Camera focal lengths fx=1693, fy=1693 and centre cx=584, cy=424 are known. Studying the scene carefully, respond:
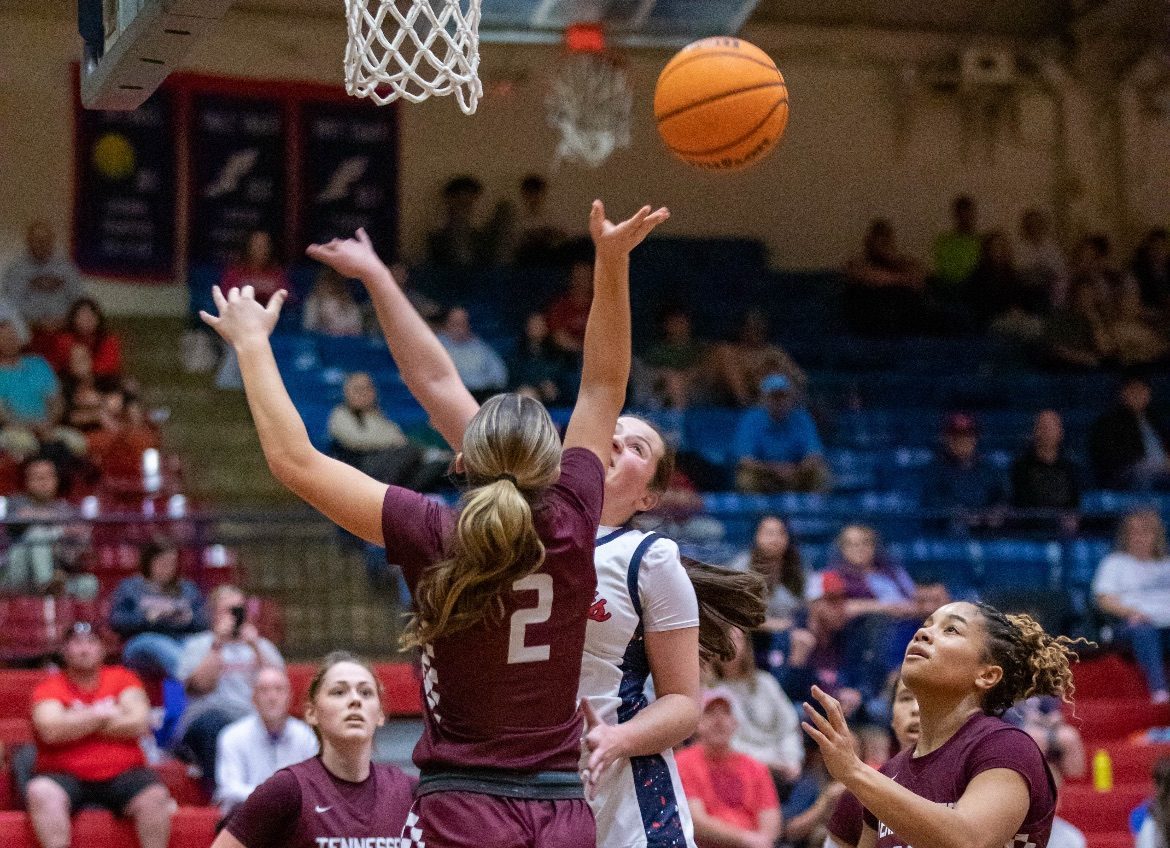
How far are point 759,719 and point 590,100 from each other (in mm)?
6129

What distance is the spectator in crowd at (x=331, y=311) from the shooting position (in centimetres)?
1173

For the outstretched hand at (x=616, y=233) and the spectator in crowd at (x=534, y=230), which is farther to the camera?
the spectator in crowd at (x=534, y=230)

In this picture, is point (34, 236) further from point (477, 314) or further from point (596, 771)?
point (596, 771)

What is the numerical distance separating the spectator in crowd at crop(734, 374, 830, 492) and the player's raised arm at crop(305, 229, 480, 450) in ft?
23.0

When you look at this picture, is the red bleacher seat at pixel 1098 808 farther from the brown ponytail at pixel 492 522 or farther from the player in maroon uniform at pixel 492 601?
the brown ponytail at pixel 492 522

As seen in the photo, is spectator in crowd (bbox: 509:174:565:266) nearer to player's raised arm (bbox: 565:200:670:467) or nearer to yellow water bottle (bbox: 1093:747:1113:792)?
yellow water bottle (bbox: 1093:747:1113:792)

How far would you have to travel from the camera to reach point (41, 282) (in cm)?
1149

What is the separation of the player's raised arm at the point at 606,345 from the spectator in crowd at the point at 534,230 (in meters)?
9.85

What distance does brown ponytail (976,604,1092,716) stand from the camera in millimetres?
3363

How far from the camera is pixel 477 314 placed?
12.5m

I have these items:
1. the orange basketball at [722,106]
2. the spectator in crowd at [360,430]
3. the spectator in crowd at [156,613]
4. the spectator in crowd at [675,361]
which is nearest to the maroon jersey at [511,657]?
the orange basketball at [722,106]

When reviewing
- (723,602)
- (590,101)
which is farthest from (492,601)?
(590,101)

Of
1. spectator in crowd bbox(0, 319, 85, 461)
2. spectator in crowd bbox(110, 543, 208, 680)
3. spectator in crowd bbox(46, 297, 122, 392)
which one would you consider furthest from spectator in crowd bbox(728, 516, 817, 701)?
spectator in crowd bbox(46, 297, 122, 392)

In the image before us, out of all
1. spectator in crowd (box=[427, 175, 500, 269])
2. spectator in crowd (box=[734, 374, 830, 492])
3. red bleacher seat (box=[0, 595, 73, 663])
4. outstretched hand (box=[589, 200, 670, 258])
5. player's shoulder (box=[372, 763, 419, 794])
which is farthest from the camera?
spectator in crowd (box=[427, 175, 500, 269])
